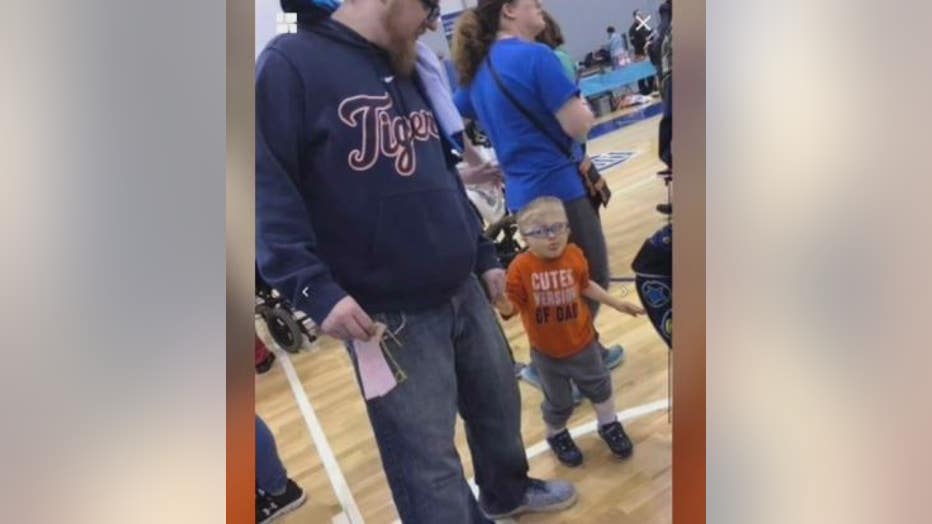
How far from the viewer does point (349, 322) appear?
1204 millimetres

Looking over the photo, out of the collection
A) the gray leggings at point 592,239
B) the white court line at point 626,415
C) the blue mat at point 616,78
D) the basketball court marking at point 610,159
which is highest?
the blue mat at point 616,78

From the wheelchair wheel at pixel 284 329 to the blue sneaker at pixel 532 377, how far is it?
1.12ft

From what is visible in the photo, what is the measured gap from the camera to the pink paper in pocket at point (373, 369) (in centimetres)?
121

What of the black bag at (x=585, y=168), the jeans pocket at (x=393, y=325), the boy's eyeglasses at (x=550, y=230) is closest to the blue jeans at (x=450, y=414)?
the jeans pocket at (x=393, y=325)

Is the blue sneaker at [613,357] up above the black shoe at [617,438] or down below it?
above

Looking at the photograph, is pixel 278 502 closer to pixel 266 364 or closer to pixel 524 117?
pixel 266 364

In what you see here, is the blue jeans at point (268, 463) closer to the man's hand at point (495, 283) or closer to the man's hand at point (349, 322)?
the man's hand at point (349, 322)

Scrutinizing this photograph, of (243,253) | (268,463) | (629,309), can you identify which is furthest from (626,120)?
(268,463)

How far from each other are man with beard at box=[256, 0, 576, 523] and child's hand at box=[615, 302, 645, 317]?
19cm

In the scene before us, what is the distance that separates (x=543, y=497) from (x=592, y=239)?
16.1 inches

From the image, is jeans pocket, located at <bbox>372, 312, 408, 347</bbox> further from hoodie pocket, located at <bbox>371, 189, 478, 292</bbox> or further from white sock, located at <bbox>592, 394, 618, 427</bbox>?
white sock, located at <bbox>592, 394, 618, 427</bbox>

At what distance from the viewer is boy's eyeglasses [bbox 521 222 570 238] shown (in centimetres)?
122
